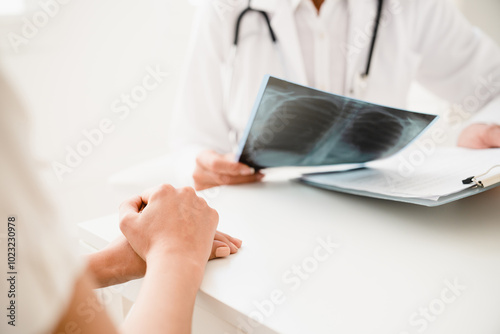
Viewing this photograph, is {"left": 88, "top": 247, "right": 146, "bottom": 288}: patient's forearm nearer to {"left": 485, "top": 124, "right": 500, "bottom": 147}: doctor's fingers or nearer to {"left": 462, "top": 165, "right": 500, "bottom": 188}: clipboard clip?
{"left": 462, "top": 165, "right": 500, "bottom": 188}: clipboard clip

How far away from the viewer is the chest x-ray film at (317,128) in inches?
21.2

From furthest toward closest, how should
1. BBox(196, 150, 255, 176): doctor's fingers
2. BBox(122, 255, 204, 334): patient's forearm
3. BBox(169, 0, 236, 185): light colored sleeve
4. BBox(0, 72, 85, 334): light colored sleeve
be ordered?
BBox(169, 0, 236, 185): light colored sleeve → BBox(196, 150, 255, 176): doctor's fingers → BBox(122, 255, 204, 334): patient's forearm → BBox(0, 72, 85, 334): light colored sleeve

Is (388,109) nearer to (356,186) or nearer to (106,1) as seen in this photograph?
(356,186)

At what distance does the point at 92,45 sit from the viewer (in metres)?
1.54

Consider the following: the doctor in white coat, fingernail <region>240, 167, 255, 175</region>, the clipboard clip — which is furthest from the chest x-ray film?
the doctor in white coat

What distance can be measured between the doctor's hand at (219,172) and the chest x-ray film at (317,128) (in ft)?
0.06

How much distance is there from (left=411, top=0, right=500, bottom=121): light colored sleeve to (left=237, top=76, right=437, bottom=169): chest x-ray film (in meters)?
0.59

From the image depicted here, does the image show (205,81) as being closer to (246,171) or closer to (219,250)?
(246,171)

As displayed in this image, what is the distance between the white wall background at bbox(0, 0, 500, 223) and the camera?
4.70 ft

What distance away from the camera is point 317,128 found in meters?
0.61

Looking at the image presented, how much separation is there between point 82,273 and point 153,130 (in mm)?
1779

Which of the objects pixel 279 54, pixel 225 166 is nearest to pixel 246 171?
pixel 225 166

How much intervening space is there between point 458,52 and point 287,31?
1.68ft

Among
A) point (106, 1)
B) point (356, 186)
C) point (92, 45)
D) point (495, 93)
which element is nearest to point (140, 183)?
point (356, 186)
